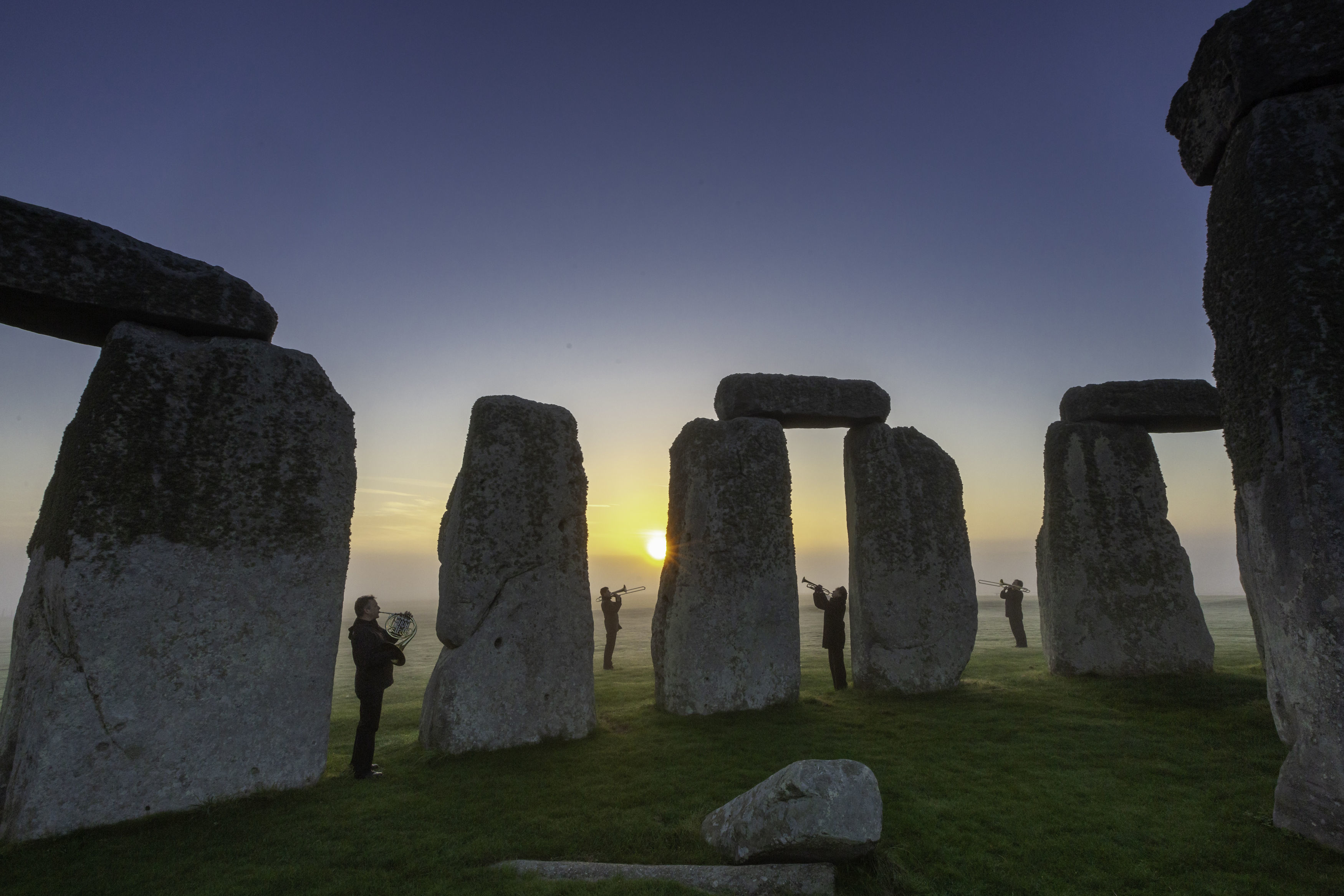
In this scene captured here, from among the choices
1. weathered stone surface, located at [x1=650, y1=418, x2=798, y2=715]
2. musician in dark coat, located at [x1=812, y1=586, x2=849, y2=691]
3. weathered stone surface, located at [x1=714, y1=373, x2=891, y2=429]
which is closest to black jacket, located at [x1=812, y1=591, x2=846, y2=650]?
musician in dark coat, located at [x1=812, y1=586, x2=849, y2=691]

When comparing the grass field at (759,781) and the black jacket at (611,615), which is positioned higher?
the black jacket at (611,615)

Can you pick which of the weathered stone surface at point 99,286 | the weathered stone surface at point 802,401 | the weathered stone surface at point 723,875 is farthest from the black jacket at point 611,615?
the weathered stone surface at point 723,875

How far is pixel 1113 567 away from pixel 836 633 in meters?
4.05

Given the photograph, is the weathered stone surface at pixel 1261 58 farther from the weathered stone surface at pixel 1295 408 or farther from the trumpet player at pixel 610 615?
the trumpet player at pixel 610 615

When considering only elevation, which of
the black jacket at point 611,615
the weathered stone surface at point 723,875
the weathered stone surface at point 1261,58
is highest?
the weathered stone surface at point 1261,58

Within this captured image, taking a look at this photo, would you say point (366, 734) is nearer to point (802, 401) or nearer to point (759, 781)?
point (759, 781)

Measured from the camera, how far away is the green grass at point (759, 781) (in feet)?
12.2

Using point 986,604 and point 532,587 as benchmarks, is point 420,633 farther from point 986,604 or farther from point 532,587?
point 986,604

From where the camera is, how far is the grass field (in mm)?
3732

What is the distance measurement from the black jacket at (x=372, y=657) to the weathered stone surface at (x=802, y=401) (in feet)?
16.6

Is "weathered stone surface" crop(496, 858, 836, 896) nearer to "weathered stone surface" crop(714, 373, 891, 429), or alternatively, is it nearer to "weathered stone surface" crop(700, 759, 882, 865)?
"weathered stone surface" crop(700, 759, 882, 865)

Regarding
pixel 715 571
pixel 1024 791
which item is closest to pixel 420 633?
pixel 715 571

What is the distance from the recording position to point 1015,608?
15562 millimetres

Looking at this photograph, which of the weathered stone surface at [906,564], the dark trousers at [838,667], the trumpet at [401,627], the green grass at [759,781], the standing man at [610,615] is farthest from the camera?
the standing man at [610,615]
